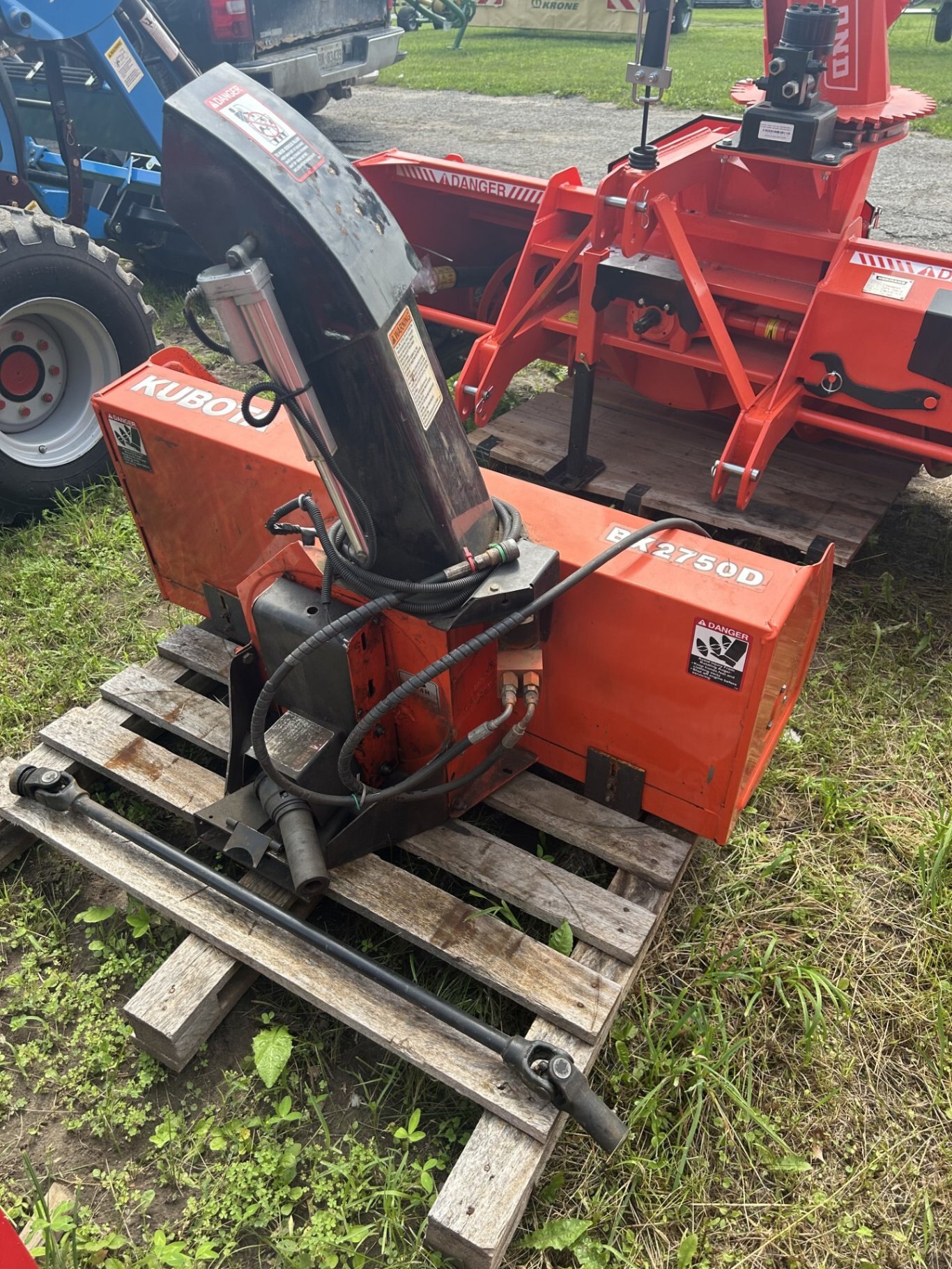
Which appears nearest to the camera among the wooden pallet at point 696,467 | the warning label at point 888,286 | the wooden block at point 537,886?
the wooden block at point 537,886

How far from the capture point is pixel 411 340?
166 cm

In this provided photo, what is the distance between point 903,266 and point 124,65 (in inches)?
134

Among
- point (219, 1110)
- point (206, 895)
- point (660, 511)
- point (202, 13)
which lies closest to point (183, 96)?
point (206, 895)

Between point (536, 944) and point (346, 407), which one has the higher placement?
point (346, 407)

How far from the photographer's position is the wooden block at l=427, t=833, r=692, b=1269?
1.61 m

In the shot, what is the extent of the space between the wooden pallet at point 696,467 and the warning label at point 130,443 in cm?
146

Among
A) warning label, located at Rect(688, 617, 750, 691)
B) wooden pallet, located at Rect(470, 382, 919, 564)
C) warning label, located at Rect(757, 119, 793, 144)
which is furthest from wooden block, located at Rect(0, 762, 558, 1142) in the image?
warning label, located at Rect(757, 119, 793, 144)

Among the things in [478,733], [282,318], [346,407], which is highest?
[282,318]

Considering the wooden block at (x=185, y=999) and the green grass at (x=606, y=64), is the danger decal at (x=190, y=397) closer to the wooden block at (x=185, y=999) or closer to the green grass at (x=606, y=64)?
the wooden block at (x=185, y=999)

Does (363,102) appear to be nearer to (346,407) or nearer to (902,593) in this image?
(902,593)

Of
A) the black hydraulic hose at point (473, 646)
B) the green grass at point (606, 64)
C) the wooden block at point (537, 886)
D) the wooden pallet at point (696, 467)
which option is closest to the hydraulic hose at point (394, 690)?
the black hydraulic hose at point (473, 646)

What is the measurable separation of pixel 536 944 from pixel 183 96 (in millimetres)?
1640

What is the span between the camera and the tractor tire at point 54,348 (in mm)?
3273

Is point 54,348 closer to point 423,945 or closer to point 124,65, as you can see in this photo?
point 124,65
